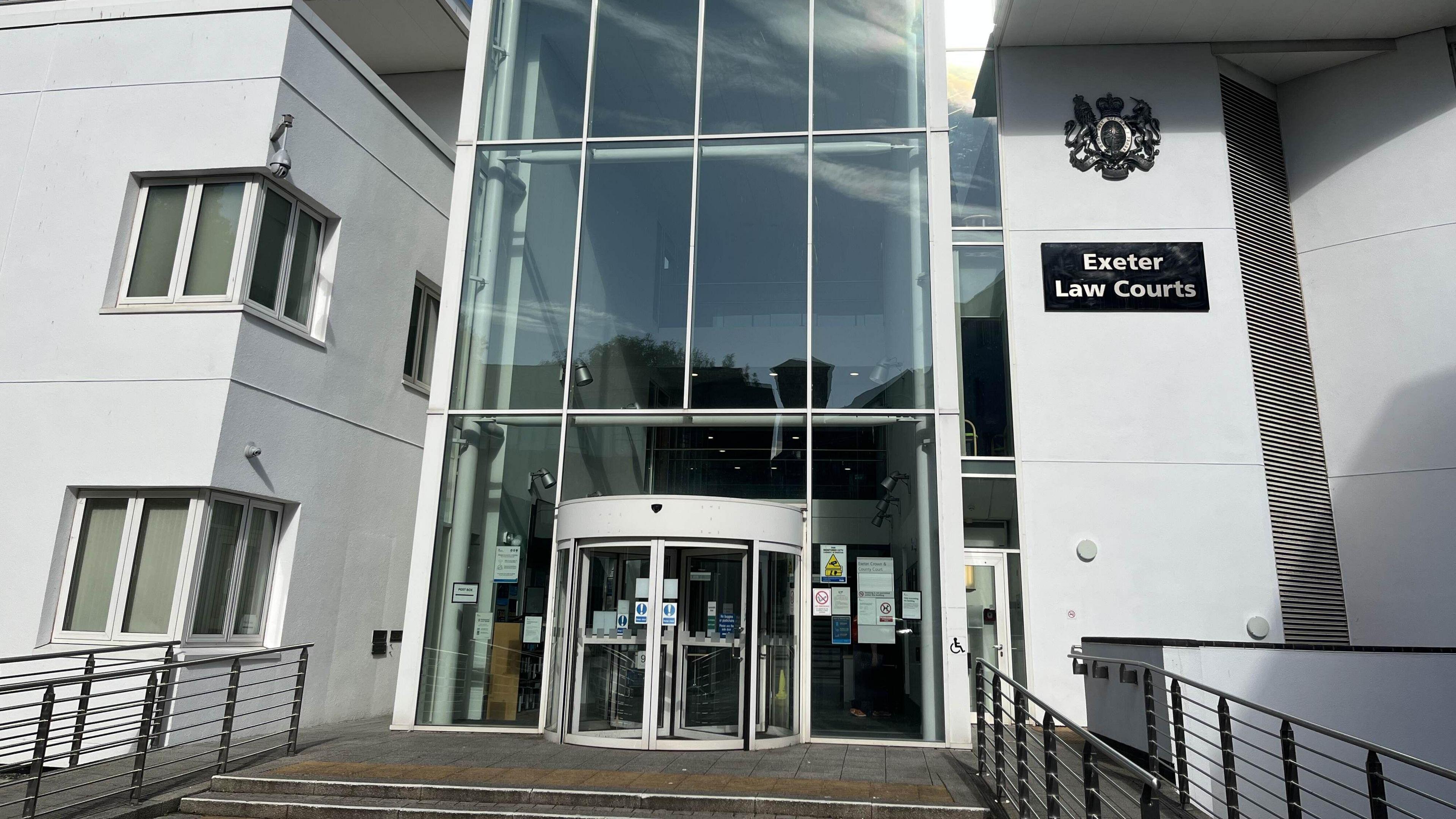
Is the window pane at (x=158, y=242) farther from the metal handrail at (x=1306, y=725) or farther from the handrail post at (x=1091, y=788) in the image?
the metal handrail at (x=1306, y=725)

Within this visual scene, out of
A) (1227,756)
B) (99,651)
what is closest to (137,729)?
(99,651)

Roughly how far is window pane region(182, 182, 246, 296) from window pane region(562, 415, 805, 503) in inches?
147

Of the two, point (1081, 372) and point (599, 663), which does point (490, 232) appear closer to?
point (599, 663)

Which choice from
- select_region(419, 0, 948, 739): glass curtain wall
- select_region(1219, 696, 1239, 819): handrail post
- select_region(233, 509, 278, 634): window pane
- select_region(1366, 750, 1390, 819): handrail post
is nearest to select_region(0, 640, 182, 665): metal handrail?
select_region(233, 509, 278, 634): window pane

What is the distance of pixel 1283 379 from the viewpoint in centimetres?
1263

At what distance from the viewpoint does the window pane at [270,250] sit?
9.84 m

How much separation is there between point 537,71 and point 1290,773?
1019cm

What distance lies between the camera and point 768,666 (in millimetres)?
8969

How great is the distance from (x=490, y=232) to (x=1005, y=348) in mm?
6555

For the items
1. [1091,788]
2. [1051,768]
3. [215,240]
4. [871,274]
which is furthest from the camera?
[871,274]

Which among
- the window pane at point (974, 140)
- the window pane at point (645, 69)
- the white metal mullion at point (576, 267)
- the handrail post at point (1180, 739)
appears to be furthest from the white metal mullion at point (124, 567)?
the window pane at point (974, 140)

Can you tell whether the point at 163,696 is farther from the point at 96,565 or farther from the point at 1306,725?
the point at 1306,725

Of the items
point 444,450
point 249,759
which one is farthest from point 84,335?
point 249,759

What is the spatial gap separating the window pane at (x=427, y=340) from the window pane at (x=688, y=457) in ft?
11.9
